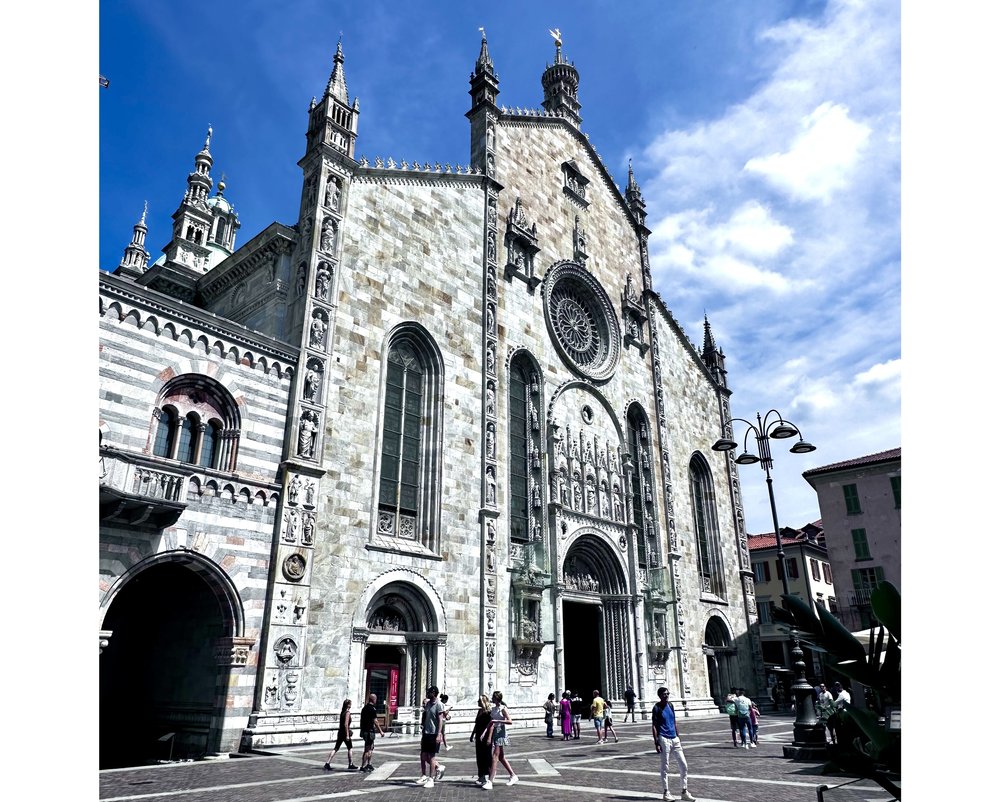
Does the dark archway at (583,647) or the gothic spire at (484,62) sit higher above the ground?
the gothic spire at (484,62)

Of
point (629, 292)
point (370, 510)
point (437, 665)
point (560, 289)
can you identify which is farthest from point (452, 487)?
point (629, 292)

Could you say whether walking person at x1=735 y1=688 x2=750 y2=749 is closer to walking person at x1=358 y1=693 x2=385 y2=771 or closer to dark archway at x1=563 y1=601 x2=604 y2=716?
dark archway at x1=563 y1=601 x2=604 y2=716

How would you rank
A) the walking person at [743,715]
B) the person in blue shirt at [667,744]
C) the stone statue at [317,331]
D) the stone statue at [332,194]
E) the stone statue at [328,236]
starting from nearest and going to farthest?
1. the person in blue shirt at [667,744]
2. the walking person at [743,715]
3. the stone statue at [317,331]
4. the stone statue at [328,236]
5. the stone statue at [332,194]

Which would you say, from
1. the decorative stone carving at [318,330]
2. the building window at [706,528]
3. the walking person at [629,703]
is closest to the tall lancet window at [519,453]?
the walking person at [629,703]

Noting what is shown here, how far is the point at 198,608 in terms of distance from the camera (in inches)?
717

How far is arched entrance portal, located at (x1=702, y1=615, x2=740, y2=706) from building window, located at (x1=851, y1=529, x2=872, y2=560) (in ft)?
27.3

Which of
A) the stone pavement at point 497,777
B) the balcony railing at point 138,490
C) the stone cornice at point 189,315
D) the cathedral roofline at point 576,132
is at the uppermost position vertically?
the cathedral roofline at point 576,132

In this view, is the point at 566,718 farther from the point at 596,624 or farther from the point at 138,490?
the point at 138,490

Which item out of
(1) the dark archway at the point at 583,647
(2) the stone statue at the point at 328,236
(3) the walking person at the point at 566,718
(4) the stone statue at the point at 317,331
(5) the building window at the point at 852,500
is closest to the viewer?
(3) the walking person at the point at 566,718

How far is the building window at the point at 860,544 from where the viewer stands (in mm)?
36344

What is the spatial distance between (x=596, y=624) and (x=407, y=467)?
11948mm

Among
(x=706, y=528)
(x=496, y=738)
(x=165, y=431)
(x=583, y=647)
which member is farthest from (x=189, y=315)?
(x=706, y=528)

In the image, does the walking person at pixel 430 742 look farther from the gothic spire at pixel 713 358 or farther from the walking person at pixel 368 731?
the gothic spire at pixel 713 358

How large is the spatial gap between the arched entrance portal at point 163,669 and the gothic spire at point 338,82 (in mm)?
16958
